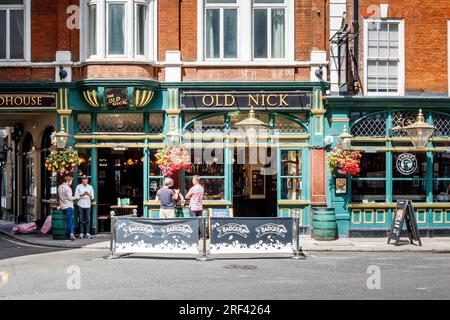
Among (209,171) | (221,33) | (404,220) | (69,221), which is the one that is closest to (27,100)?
(69,221)

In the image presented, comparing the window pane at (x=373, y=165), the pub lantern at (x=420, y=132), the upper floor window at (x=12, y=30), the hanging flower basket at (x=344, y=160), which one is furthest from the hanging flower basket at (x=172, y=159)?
the pub lantern at (x=420, y=132)

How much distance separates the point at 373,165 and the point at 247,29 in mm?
5787

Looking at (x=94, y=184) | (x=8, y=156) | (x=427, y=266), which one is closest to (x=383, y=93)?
(x=427, y=266)

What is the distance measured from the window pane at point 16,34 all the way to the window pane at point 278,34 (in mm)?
7990

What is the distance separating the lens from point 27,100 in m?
21.6

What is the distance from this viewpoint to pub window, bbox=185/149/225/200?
21.7 meters

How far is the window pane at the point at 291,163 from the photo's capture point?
71.6 feet

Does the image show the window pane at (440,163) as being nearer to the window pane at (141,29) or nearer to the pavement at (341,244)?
the pavement at (341,244)

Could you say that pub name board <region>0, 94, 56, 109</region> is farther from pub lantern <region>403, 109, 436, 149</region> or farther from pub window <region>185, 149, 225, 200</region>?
pub lantern <region>403, 109, 436, 149</region>

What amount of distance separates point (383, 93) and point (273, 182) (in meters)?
4.55

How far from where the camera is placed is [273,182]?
23000 mm

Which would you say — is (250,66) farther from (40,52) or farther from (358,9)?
(40,52)

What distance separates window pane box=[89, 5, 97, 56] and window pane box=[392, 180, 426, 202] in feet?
33.5

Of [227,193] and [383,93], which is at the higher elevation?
[383,93]
